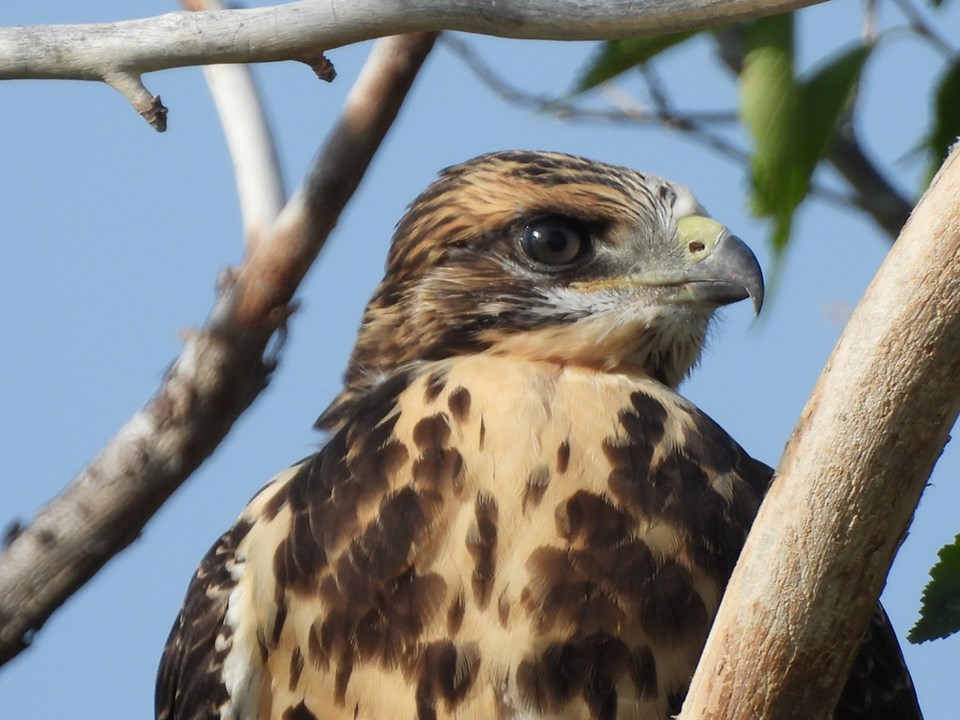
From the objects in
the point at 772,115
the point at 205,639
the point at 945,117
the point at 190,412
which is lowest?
the point at 205,639

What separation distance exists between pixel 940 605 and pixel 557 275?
1387 millimetres

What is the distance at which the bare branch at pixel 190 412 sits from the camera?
132 inches

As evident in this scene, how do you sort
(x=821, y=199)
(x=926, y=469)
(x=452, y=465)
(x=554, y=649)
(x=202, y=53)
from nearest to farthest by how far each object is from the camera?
1. (x=926, y=469)
2. (x=202, y=53)
3. (x=554, y=649)
4. (x=452, y=465)
5. (x=821, y=199)

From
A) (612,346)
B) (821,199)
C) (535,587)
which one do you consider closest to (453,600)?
(535,587)

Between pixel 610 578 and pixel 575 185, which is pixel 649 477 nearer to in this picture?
pixel 610 578

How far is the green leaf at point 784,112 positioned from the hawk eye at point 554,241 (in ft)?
1.53

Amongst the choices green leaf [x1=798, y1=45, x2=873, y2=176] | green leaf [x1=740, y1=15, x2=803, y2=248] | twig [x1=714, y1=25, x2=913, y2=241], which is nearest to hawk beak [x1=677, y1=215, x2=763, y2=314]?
green leaf [x1=740, y1=15, x2=803, y2=248]

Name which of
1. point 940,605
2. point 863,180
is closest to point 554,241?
point 940,605

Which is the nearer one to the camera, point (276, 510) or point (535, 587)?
point (535, 587)

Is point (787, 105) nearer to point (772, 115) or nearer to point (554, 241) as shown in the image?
point (772, 115)

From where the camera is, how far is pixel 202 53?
269cm

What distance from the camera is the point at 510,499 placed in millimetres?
3381

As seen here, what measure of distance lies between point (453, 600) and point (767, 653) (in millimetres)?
959

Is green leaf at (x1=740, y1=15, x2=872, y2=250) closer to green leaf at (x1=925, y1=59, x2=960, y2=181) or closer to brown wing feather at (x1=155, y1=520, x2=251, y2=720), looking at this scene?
green leaf at (x1=925, y1=59, x2=960, y2=181)
